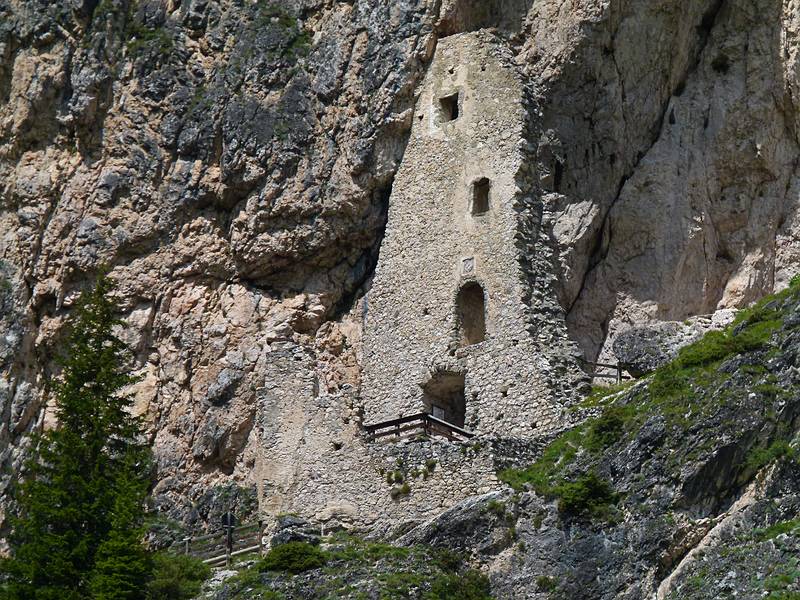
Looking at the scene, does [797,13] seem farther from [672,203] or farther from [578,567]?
[578,567]

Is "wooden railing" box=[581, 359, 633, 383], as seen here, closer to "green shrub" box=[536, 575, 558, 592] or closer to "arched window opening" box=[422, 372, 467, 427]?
"arched window opening" box=[422, 372, 467, 427]

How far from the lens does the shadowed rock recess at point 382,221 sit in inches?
1718

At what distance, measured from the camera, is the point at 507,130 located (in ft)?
155

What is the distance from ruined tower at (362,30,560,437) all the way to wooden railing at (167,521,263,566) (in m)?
4.99

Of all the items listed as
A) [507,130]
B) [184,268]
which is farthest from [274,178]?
[507,130]

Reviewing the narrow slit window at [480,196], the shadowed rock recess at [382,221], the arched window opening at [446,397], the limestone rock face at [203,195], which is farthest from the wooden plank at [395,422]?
the narrow slit window at [480,196]

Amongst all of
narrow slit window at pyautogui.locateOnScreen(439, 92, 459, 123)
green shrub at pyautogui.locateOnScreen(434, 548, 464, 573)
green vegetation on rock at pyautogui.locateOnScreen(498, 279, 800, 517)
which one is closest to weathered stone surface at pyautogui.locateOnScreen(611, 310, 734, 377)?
green vegetation on rock at pyautogui.locateOnScreen(498, 279, 800, 517)

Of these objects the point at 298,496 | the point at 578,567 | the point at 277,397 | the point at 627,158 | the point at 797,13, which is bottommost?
the point at 578,567

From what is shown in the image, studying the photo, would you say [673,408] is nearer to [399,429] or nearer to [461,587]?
[461,587]

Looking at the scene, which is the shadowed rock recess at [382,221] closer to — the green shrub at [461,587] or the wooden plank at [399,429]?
the wooden plank at [399,429]

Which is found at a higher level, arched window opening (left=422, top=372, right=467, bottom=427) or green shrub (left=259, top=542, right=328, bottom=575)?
arched window opening (left=422, top=372, right=467, bottom=427)

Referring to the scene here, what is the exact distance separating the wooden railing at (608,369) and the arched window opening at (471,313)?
3212 mm

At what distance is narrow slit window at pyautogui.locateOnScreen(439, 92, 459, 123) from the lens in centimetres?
4856

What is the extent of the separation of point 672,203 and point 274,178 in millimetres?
11971
